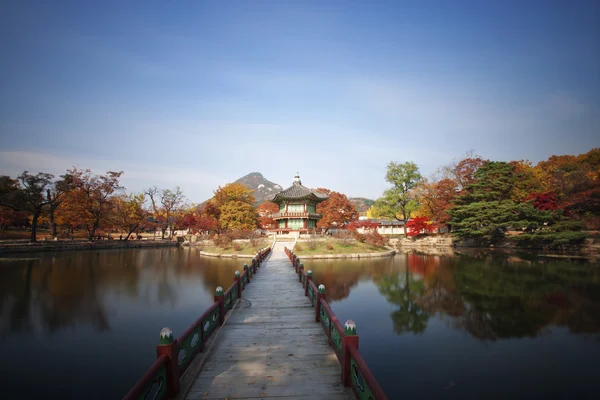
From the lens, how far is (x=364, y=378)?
3.79 meters

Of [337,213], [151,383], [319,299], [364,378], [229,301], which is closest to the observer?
[151,383]

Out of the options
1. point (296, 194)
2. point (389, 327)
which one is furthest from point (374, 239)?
point (389, 327)

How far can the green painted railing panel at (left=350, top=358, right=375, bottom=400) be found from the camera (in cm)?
383

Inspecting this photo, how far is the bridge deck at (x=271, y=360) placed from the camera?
4.62 m

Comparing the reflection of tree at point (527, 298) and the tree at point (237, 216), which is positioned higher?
the tree at point (237, 216)

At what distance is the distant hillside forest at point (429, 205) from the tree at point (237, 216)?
15cm

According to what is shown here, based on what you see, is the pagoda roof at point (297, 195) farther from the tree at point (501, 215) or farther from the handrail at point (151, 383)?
the handrail at point (151, 383)

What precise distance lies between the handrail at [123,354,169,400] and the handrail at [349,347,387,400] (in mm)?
2544

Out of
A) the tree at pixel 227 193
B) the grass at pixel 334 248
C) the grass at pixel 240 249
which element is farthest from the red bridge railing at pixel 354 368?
the tree at pixel 227 193

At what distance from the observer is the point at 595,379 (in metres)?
7.38

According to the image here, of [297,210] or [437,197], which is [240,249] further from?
[437,197]

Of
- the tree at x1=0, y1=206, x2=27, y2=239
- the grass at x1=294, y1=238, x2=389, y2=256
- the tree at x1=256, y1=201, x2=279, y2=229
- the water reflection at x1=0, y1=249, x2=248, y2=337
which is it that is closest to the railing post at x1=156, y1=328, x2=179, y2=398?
the water reflection at x1=0, y1=249, x2=248, y2=337

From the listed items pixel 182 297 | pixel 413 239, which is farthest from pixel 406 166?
pixel 182 297

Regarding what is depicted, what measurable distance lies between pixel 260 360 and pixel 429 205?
43136mm
